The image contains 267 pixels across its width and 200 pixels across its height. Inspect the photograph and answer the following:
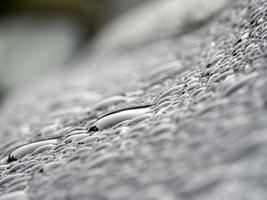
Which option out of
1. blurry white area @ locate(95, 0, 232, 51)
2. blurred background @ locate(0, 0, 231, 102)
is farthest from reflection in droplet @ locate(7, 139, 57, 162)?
blurred background @ locate(0, 0, 231, 102)

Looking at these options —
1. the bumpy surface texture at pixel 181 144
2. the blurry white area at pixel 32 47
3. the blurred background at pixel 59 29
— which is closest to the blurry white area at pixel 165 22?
the blurred background at pixel 59 29

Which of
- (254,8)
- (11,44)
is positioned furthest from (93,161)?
(11,44)

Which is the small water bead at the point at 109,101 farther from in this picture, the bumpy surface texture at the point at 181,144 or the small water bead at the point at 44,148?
the small water bead at the point at 44,148

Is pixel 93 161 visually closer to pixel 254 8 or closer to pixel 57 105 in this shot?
pixel 254 8

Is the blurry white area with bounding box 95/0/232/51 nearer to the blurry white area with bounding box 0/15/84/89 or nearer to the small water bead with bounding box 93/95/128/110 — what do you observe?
the small water bead with bounding box 93/95/128/110

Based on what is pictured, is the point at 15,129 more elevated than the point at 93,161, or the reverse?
the point at 15,129

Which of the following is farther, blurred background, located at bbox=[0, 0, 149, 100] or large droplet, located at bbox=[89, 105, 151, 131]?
blurred background, located at bbox=[0, 0, 149, 100]
